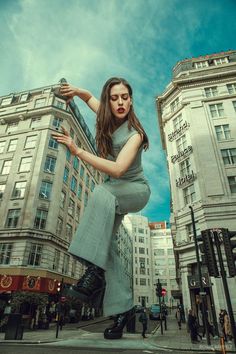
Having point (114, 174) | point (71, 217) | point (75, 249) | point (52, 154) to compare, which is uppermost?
point (52, 154)

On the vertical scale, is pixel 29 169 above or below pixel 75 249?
above

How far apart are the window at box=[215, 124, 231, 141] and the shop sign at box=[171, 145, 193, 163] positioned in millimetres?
3437

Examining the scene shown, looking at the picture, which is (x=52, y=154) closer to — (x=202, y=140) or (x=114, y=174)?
(x=202, y=140)

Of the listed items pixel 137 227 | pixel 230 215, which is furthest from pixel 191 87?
pixel 137 227

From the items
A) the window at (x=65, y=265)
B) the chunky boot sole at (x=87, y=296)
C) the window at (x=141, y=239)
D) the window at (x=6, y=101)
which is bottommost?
the chunky boot sole at (x=87, y=296)

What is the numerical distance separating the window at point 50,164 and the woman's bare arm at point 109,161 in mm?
32442

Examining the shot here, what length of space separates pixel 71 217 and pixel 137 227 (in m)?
58.2

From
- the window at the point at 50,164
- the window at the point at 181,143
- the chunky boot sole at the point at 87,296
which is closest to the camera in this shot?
the chunky boot sole at the point at 87,296

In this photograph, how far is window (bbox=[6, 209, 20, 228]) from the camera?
29547mm

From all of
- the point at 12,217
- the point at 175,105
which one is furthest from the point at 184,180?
the point at 12,217

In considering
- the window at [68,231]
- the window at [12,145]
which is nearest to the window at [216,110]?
the window at [68,231]

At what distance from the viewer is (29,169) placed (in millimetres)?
32750

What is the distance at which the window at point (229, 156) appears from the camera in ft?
86.3

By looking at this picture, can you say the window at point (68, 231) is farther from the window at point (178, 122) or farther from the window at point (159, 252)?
the window at point (159, 252)
